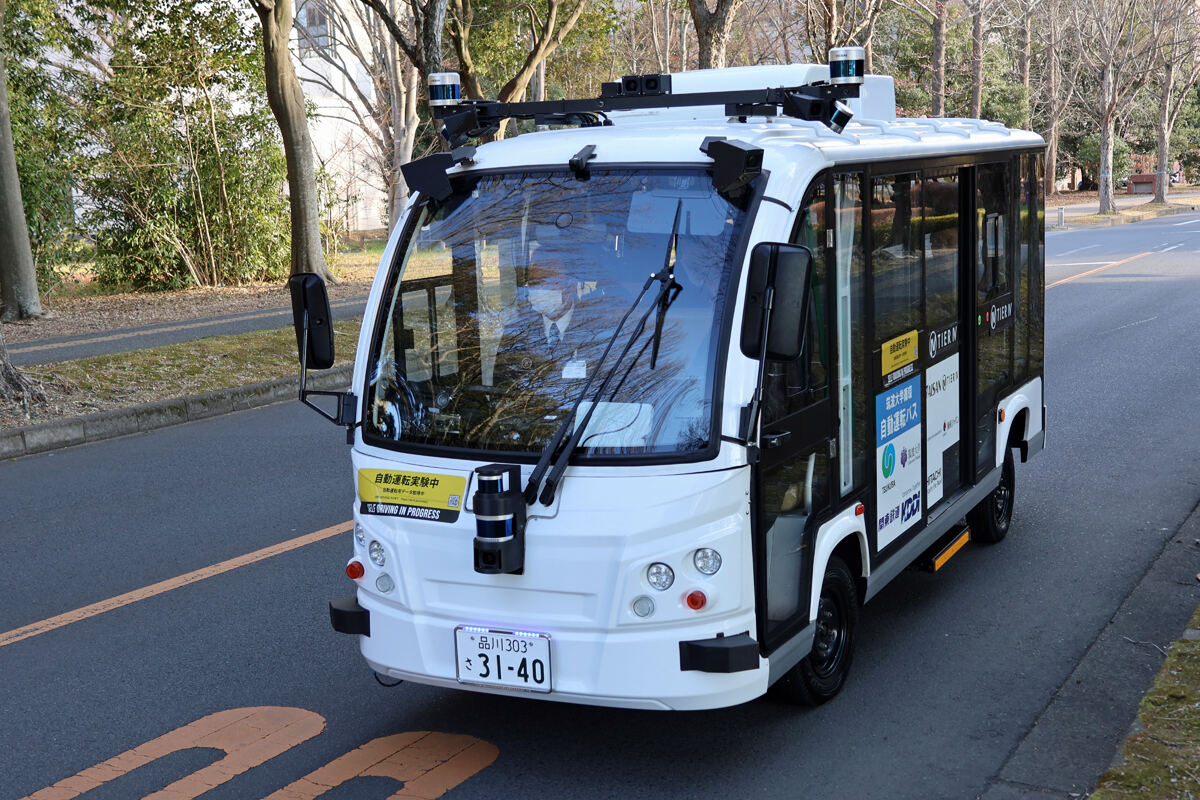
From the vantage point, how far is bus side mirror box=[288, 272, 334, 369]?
15.0ft

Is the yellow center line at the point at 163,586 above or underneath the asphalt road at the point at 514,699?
above

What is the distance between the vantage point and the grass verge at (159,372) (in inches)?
454

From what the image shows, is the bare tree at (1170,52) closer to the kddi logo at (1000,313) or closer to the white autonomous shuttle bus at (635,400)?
the kddi logo at (1000,313)

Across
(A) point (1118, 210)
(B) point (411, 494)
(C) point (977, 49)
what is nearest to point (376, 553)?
(B) point (411, 494)

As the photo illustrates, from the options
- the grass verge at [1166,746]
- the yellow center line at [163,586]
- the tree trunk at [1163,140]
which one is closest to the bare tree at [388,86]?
the yellow center line at [163,586]

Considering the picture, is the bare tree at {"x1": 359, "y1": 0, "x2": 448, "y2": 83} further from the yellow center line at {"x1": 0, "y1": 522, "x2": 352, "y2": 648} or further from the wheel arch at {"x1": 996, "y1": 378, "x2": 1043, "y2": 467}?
the wheel arch at {"x1": 996, "y1": 378, "x2": 1043, "y2": 467}

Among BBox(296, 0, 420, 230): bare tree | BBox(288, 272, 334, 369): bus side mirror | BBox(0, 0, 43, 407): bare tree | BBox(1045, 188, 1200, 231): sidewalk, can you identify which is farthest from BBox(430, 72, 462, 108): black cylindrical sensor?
BBox(1045, 188, 1200, 231): sidewalk

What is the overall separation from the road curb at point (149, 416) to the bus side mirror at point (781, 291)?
27.3 feet

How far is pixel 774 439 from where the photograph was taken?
430 centimetres

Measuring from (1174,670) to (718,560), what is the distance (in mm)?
2093

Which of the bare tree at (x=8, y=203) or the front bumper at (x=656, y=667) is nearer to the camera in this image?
the front bumper at (x=656, y=667)

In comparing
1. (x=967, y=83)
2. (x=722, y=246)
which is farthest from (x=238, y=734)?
(x=967, y=83)

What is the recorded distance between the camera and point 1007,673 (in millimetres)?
5309

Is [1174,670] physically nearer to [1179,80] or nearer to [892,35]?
[892,35]
